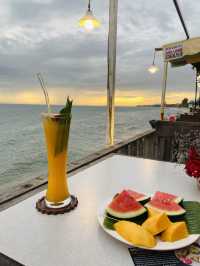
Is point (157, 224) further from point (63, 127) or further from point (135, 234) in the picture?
point (63, 127)

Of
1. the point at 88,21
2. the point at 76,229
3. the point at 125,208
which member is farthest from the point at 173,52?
the point at 76,229

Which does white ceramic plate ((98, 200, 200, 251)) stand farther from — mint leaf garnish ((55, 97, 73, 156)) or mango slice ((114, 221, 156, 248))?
mint leaf garnish ((55, 97, 73, 156))

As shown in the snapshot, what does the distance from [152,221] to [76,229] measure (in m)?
0.24

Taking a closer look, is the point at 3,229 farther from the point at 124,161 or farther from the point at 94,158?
the point at 94,158

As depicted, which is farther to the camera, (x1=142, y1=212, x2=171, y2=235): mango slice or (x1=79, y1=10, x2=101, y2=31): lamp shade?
(x1=79, y1=10, x2=101, y2=31): lamp shade

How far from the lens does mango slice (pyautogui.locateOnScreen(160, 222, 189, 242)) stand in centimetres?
59

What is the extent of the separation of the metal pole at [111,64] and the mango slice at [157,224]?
2005 millimetres

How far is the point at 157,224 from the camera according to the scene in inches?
24.1

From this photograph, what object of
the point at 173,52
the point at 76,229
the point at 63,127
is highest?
the point at 173,52

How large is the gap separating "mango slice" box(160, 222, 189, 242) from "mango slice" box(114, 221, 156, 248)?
4 cm

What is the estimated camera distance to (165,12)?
6035mm

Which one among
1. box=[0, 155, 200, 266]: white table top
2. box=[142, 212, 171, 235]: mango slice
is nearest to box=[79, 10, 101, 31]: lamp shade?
box=[0, 155, 200, 266]: white table top

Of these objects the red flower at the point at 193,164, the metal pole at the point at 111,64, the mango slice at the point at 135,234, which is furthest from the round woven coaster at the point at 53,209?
the metal pole at the point at 111,64

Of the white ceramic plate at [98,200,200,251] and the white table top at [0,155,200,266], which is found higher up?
the white ceramic plate at [98,200,200,251]
